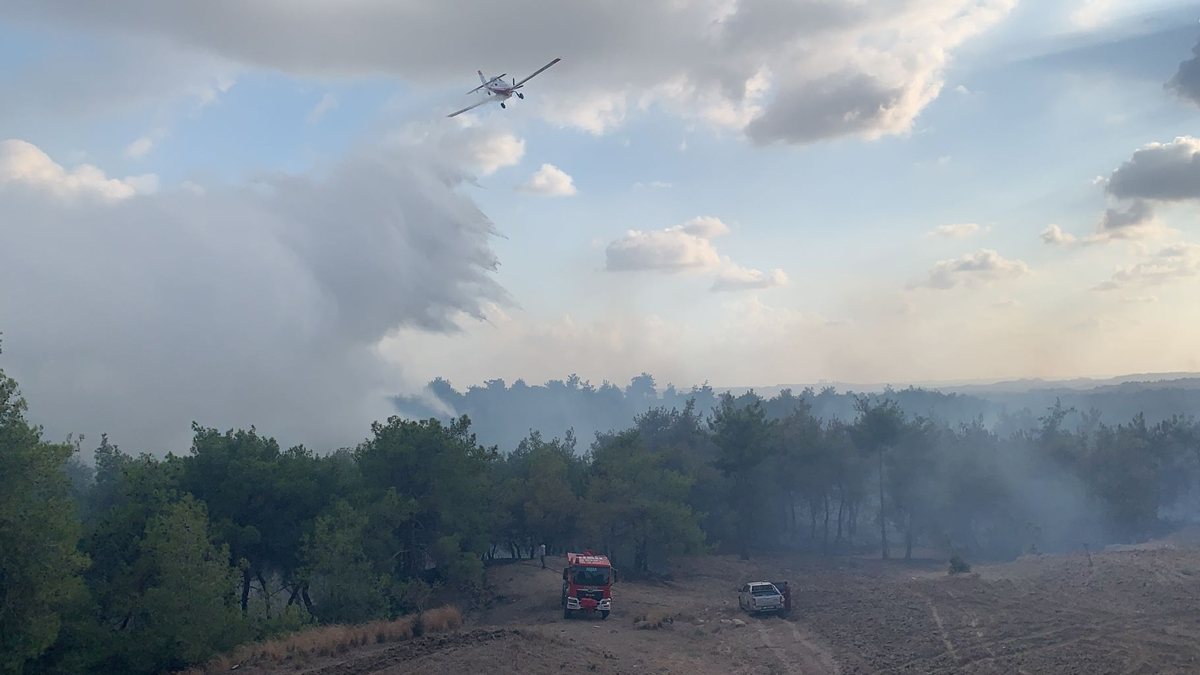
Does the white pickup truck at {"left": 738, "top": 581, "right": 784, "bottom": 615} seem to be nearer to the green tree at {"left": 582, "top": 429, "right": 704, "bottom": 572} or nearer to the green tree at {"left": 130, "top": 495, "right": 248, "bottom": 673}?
the green tree at {"left": 582, "top": 429, "right": 704, "bottom": 572}

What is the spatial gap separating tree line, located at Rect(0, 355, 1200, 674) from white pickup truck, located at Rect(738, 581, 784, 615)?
52.8ft

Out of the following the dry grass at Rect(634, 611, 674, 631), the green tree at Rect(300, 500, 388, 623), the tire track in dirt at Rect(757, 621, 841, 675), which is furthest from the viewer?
the green tree at Rect(300, 500, 388, 623)

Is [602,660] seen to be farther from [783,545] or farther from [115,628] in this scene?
[783,545]

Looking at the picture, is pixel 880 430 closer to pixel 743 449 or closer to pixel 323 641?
pixel 743 449

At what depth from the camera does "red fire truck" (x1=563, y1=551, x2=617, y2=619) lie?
4181 cm

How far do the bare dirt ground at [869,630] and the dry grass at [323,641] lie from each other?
1306 mm

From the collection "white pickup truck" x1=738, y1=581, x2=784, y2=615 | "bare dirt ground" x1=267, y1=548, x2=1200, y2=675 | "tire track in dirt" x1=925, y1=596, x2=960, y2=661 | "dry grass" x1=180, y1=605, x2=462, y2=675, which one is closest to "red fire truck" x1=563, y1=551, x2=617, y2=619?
"bare dirt ground" x1=267, y1=548, x2=1200, y2=675

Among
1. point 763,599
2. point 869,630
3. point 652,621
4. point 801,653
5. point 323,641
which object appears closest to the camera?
point 323,641

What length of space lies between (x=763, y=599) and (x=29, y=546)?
35.5 m

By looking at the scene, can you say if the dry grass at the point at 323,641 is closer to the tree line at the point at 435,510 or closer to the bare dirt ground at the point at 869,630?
the bare dirt ground at the point at 869,630

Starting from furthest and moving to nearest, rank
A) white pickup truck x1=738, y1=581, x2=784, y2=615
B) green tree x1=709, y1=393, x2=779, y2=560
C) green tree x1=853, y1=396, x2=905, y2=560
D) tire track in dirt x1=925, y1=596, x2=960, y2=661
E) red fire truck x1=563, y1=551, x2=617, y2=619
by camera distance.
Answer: green tree x1=853, y1=396, x2=905, y2=560 → green tree x1=709, y1=393, x2=779, y2=560 → white pickup truck x1=738, y1=581, x2=784, y2=615 → red fire truck x1=563, y1=551, x2=617, y2=619 → tire track in dirt x1=925, y1=596, x2=960, y2=661

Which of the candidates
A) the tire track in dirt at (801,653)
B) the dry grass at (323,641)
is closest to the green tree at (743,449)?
the tire track in dirt at (801,653)

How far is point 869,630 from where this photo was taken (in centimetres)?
3762

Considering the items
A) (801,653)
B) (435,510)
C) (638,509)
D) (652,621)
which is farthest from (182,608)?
(638,509)
